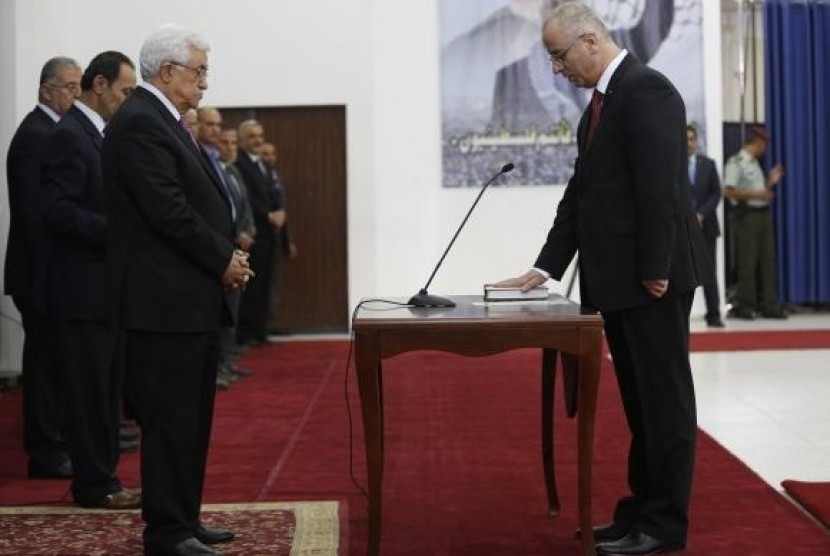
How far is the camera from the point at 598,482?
4.55 meters

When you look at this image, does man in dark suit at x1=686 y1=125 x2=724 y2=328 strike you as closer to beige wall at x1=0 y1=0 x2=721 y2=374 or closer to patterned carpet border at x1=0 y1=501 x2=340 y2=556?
beige wall at x1=0 y1=0 x2=721 y2=374

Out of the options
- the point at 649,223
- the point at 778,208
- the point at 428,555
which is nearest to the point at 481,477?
the point at 428,555

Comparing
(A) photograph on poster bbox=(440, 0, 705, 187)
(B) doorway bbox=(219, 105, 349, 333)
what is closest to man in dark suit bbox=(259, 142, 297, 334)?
(B) doorway bbox=(219, 105, 349, 333)

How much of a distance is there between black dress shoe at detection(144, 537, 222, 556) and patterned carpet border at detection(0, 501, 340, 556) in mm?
163

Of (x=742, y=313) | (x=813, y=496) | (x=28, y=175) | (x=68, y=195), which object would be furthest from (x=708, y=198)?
(x=68, y=195)

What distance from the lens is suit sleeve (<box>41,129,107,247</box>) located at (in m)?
4.12

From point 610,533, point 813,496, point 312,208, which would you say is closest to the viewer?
point 610,533

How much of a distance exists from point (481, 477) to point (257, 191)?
4.76 meters

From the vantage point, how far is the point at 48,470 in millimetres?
4816

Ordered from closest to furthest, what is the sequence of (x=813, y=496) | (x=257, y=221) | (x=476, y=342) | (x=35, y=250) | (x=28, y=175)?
(x=476, y=342), (x=813, y=496), (x=35, y=250), (x=28, y=175), (x=257, y=221)

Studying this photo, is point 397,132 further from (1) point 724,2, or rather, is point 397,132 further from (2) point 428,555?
(2) point 428,555

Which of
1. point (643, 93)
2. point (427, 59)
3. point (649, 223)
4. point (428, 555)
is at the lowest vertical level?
point (428, 555)

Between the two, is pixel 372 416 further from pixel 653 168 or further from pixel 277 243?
pixel 277 243

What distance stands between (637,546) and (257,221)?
5.97m
